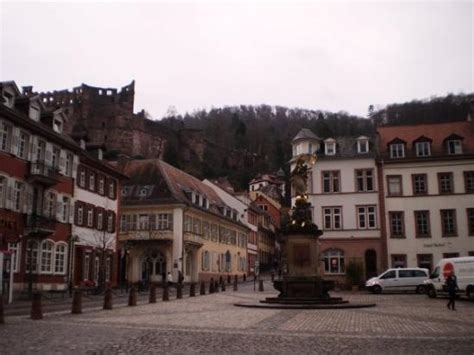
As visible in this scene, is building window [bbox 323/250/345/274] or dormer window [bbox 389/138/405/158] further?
dormer window [bbox 389/138/405/158]

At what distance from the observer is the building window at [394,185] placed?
47125 mm

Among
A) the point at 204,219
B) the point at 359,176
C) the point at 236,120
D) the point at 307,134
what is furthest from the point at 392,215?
the point at 236,120

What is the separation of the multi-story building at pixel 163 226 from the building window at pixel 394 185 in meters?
18.1

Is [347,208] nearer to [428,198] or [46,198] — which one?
[428,198]

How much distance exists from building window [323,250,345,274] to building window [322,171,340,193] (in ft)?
16.9

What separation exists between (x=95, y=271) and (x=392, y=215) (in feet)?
78.3

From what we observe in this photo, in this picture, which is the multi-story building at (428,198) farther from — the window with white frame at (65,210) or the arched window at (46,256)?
the arched window at (46,256)

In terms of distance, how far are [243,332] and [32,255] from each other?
22879 mm

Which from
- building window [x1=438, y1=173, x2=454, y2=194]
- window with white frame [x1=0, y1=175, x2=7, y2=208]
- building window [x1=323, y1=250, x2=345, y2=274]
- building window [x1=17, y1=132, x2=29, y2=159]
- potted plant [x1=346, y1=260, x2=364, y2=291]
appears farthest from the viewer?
building window [x1=323, y1=250, x2=345, y2=274]

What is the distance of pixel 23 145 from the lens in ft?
111

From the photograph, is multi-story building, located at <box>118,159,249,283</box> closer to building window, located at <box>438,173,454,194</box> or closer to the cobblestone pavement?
building window, located at <box>438,173,454,194</box>

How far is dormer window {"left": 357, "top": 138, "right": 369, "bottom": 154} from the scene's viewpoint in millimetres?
48688

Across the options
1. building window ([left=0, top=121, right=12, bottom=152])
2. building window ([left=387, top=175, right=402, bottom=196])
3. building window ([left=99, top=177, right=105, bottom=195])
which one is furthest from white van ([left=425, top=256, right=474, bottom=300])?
building window ([left=99, top=177, right=105, bottom=195])

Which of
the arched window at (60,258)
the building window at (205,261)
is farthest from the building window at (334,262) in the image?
the arched window at (60,258)
